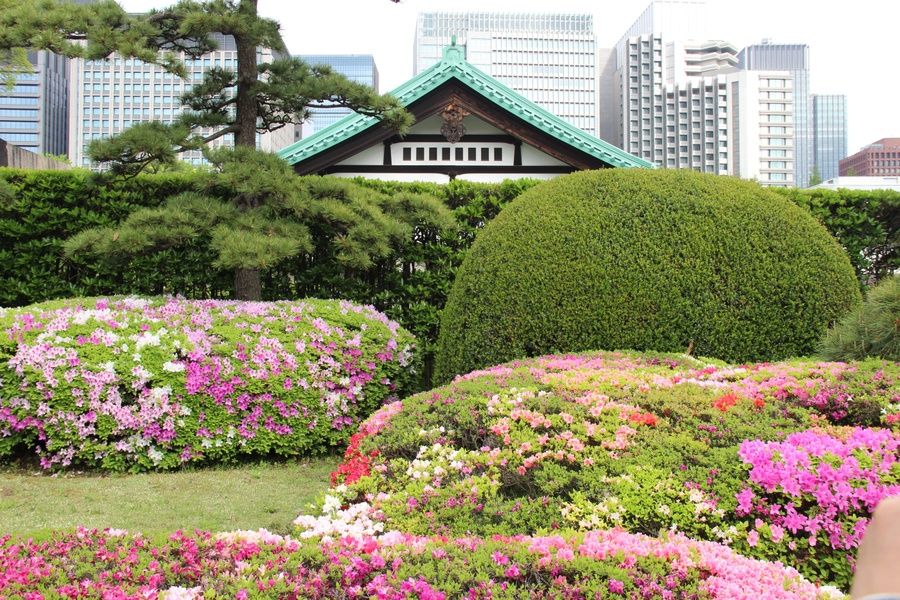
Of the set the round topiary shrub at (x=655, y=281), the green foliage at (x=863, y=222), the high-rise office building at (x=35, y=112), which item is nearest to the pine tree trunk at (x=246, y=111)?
the round topiary shrub at (x=655, y=281)

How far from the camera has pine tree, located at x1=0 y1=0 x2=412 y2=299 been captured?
17.6 ft

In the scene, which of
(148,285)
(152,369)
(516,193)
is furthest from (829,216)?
(148,285)

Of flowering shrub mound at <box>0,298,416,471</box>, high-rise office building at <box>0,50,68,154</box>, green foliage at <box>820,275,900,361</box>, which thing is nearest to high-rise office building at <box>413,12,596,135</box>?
high-rise office building at <box>0,50,68,154</box>

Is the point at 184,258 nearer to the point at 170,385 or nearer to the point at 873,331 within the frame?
the point at 170,385

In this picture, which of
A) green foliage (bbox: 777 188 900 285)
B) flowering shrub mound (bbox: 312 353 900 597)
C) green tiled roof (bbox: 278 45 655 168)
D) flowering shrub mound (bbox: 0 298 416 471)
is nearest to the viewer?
flowering shrub mound (bbox: 312 353 900 597)

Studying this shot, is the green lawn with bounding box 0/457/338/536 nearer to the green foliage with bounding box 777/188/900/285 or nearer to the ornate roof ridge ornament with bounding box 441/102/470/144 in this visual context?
the green foliage with bounding box 777/188/900/285

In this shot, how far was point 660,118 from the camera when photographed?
378ft

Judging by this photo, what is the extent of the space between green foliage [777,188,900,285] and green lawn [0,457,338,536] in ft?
21.8

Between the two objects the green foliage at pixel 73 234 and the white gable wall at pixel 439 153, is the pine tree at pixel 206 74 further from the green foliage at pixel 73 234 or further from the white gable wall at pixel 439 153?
the white gable wall at pixel 439 153

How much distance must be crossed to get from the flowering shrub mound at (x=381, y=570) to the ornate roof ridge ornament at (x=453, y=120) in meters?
9.17

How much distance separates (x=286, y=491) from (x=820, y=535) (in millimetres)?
3340

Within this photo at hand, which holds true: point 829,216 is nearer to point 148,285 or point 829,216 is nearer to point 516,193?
point 516,193

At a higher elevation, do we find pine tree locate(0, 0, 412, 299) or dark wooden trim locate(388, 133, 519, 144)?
dark wooden trim locate(388, 133, 519, 144)

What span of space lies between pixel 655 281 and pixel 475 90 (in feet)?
20.5
